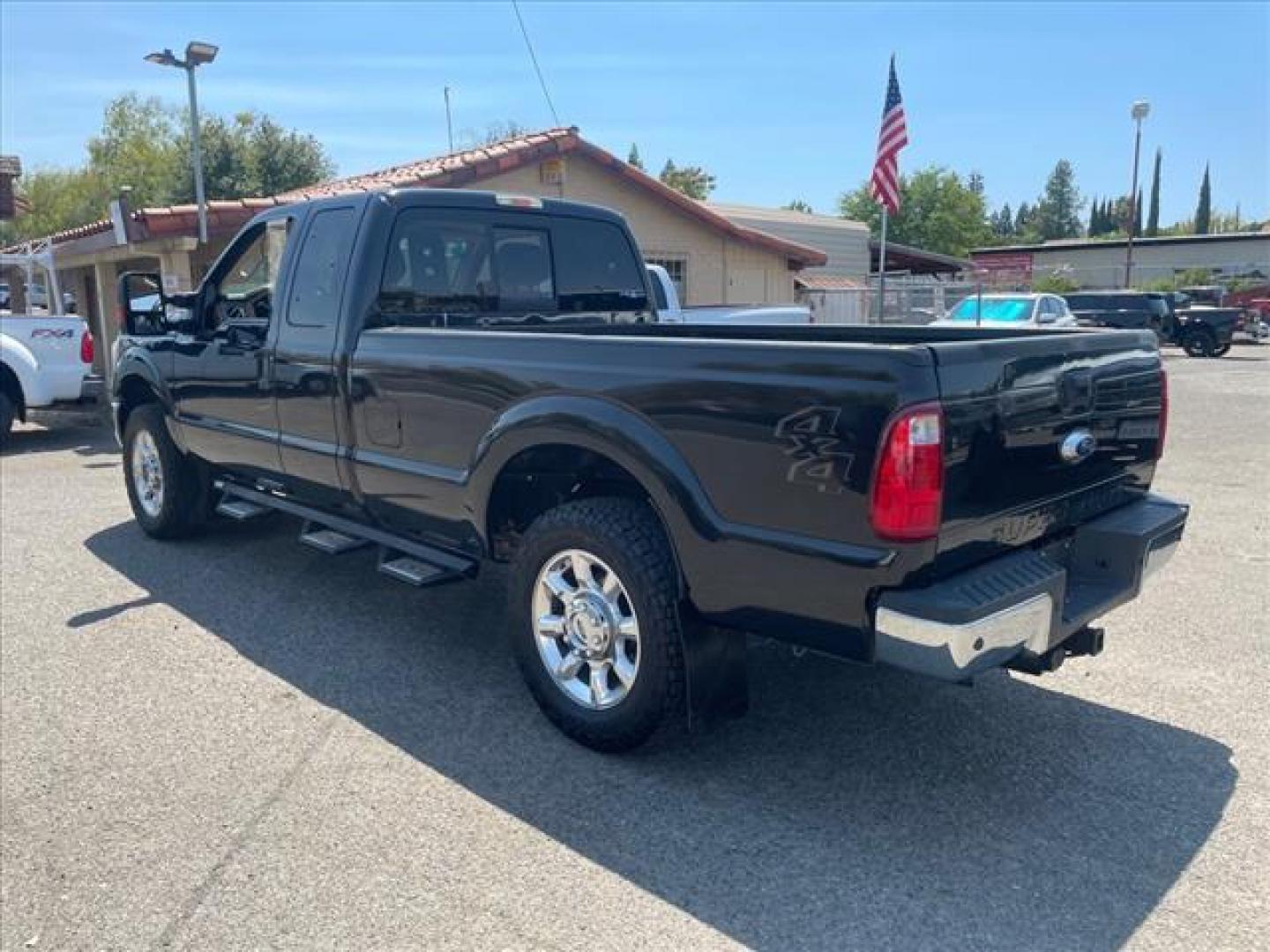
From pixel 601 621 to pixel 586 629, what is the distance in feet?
0.29

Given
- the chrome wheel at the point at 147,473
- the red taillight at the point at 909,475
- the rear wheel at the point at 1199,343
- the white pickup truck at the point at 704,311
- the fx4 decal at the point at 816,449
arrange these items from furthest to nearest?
the rear wheel at the point at 1199,343, the white pickup truck at the point at 704,311, the chrome wheel at the point at 147,473, the fx4 decal at the point at 816,449, the red taillight at the point at 909,475

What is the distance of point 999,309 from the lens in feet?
68.3

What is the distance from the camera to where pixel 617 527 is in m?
3.46

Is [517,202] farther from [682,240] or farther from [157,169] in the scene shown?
[157,169]

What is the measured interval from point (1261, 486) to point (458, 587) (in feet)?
22.8

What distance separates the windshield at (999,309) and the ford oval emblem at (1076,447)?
17802 millimetres

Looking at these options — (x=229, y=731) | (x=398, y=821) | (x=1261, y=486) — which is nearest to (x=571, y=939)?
(x=398, y=821)

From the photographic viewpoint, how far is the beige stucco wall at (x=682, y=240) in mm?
16359

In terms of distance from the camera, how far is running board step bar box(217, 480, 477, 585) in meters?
4.32

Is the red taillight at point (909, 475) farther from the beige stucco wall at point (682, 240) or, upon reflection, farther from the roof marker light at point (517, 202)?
the beige stucco wall at point (682, 240)

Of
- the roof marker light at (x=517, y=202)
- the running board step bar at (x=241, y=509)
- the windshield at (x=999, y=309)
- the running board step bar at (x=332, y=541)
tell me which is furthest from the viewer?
the windshield at (x=999, y=309)

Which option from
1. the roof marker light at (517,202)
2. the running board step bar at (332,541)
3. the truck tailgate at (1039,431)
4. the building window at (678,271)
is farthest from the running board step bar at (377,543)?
the building window at (678,271)

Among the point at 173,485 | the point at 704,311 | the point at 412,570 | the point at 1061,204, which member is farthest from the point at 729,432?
the point at 1061,204

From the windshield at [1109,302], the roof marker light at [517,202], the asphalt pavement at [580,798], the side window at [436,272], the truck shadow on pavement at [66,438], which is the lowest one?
the truck shadow on pavement at [66,438]
